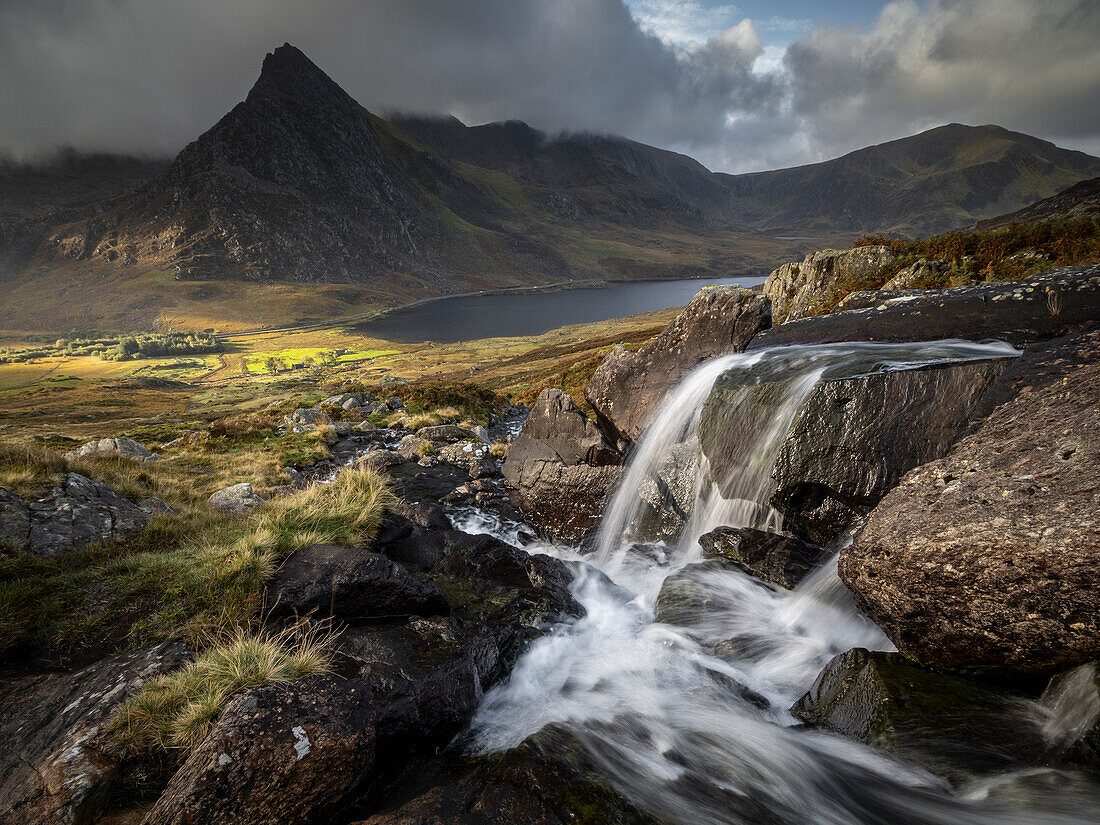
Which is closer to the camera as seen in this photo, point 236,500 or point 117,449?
point 236,500

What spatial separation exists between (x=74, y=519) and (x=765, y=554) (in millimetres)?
12396

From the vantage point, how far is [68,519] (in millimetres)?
7617

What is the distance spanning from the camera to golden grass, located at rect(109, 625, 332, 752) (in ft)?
13.6

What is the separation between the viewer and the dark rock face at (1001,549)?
4441mm

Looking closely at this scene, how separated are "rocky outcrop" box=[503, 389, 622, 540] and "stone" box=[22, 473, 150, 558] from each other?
364 inches

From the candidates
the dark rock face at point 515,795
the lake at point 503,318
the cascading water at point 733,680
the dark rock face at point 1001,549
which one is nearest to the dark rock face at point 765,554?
the cascading water at point 733,680

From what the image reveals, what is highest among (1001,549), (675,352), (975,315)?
(975,315)

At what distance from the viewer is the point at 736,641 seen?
7668 mm

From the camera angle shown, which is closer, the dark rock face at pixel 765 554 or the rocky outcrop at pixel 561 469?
the dark rock face at pixel 765 554

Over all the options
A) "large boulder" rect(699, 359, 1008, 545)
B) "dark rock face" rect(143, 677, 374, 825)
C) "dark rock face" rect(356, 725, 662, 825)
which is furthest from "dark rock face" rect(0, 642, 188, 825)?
"large boulder" rect(699, 359, 1008, 545)

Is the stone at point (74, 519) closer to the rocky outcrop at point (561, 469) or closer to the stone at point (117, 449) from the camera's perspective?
the rocky outcrop at point (561, 469)

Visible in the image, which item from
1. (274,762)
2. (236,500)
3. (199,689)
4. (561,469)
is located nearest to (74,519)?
(236,500)

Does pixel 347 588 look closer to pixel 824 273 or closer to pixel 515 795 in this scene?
pixel 515 795

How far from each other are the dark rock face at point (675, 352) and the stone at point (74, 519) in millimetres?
11975
